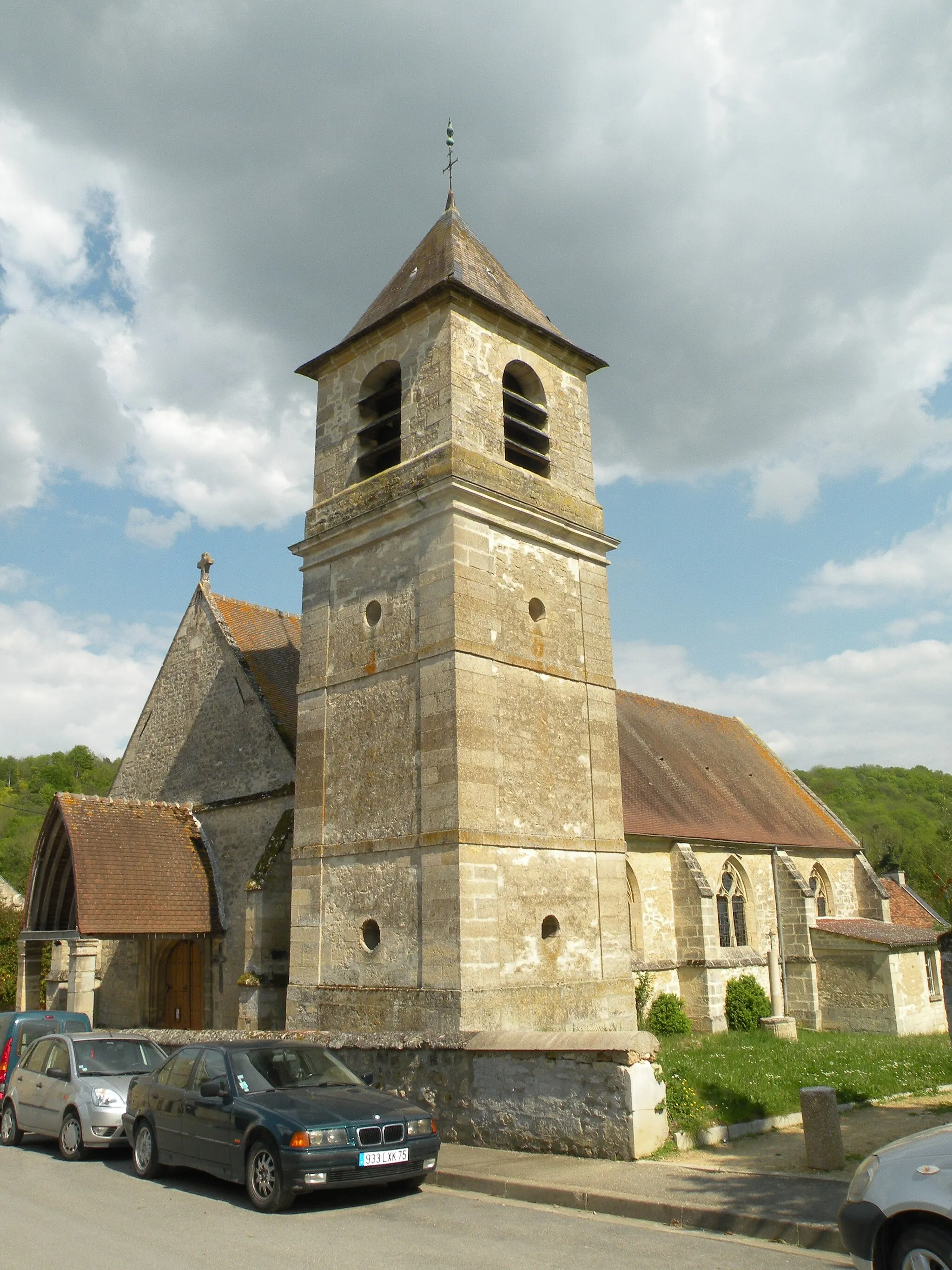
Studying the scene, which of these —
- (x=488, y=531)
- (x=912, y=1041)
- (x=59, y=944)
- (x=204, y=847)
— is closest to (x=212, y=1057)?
(x=488, y=531)

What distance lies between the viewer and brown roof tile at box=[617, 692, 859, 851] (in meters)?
21.8

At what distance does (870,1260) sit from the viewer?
4996mm

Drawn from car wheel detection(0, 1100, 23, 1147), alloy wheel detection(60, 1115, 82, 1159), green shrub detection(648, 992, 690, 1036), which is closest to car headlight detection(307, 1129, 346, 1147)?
alloy wheel detection(60, 1115, 82, 1159)

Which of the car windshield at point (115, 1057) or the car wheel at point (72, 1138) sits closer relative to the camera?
the car wheel at point (72, 1138)

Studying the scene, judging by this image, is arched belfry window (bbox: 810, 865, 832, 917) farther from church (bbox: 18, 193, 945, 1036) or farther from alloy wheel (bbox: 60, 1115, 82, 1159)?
alloy wheel (bbox: 60, 1115, 82, 1159)

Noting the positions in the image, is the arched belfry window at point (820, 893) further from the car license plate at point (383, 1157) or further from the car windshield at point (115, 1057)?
the car license plate at point (383, 1157)

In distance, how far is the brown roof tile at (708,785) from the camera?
21.8 meters

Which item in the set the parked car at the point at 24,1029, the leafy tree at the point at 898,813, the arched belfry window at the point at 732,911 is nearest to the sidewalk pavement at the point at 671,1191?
the parked car at the point at 24,1029

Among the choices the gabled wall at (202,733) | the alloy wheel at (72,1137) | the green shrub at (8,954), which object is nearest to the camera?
the alloy wheel at (72,1137)

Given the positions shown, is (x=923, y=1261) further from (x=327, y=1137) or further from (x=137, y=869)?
(x=137, y=869)

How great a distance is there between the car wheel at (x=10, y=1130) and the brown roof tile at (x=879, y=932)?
18.6 meters

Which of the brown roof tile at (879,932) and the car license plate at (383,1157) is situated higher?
the brown roof tile at (879,932)

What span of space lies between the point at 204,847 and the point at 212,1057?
893 cm

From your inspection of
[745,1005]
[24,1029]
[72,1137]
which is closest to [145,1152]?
[72,1137]
